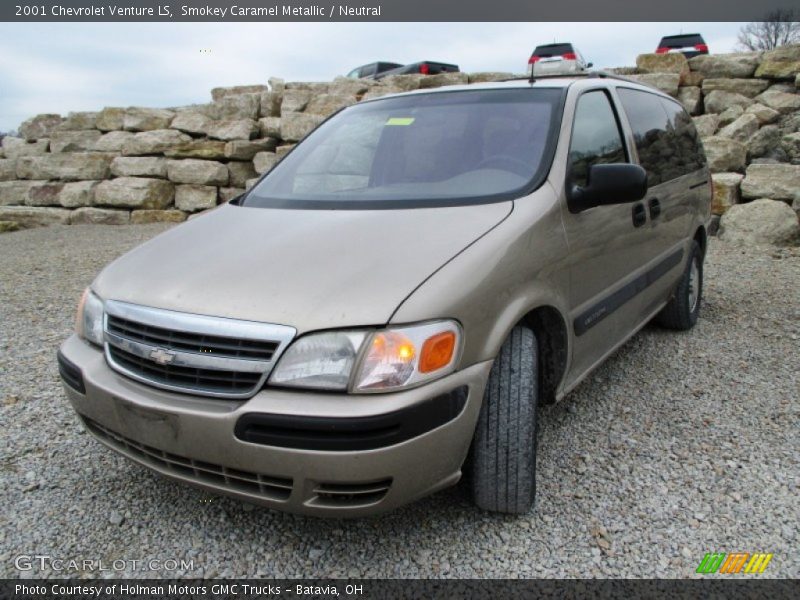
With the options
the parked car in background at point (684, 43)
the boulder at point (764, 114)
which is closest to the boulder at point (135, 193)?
the boulder at point (764, 114)

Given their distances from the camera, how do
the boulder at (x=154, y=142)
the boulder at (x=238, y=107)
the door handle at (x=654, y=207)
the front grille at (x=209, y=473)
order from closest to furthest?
the front grille at (x=209, y=473) < the door handle at (x=654, y=207) < the boulder at (x=154, y=142) < the boulder at (x=238, y=107)

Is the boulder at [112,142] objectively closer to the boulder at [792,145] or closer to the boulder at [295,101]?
the boulder at [295,101]

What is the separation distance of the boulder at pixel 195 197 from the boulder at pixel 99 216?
3.10 ft

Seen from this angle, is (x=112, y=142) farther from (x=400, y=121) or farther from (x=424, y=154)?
(x=424, y=154)

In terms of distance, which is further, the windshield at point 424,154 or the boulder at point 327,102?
the boulder at point 327,102

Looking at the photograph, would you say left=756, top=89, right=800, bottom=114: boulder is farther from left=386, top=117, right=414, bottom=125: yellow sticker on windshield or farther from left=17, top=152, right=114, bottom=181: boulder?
left=17, top=152, right=114, bottom=181: boulder

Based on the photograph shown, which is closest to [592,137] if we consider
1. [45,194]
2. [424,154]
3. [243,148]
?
[424,154]

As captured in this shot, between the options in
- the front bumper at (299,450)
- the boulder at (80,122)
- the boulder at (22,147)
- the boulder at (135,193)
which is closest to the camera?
the front bumper at (299,450)

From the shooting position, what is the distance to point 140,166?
430 inches

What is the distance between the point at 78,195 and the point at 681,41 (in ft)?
43.7

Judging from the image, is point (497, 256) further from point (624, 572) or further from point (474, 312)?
point (624, 572)

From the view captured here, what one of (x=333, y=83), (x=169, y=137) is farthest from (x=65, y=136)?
(x=333, y=83)

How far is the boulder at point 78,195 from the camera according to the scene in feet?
36.0

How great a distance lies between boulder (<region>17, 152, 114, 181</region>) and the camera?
11.3 meters
